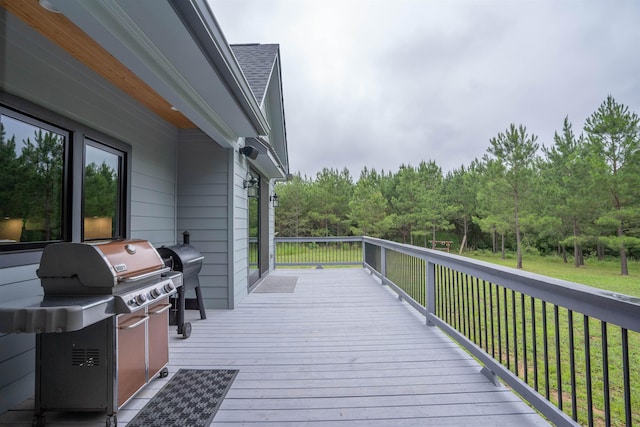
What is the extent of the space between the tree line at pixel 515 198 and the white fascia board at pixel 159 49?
15.6m

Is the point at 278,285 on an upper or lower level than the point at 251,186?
lower

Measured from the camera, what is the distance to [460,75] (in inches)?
604

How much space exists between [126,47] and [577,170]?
18384 millimetres

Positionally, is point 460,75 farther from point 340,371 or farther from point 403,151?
point 340,371

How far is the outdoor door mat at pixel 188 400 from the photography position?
1941 millimetres

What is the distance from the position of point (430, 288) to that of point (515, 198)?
16829mm

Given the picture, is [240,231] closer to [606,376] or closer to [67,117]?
[67,117]

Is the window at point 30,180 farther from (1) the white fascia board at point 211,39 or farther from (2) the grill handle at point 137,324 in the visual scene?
(1) the white fascia board at point 211,39

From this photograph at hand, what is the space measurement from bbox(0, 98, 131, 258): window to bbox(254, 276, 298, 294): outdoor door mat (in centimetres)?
305

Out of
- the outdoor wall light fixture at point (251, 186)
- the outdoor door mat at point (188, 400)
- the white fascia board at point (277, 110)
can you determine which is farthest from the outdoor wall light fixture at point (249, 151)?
the outdoor door mat at point (188, 400)

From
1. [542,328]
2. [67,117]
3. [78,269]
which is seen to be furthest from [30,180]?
[542,328]

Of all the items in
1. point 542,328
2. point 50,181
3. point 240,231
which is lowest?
point 542,328

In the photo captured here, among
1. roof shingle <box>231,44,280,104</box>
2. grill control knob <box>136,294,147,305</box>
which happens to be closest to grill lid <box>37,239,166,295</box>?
grill control knob <box>136,294,147,305</box>

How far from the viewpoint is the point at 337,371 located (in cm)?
262
